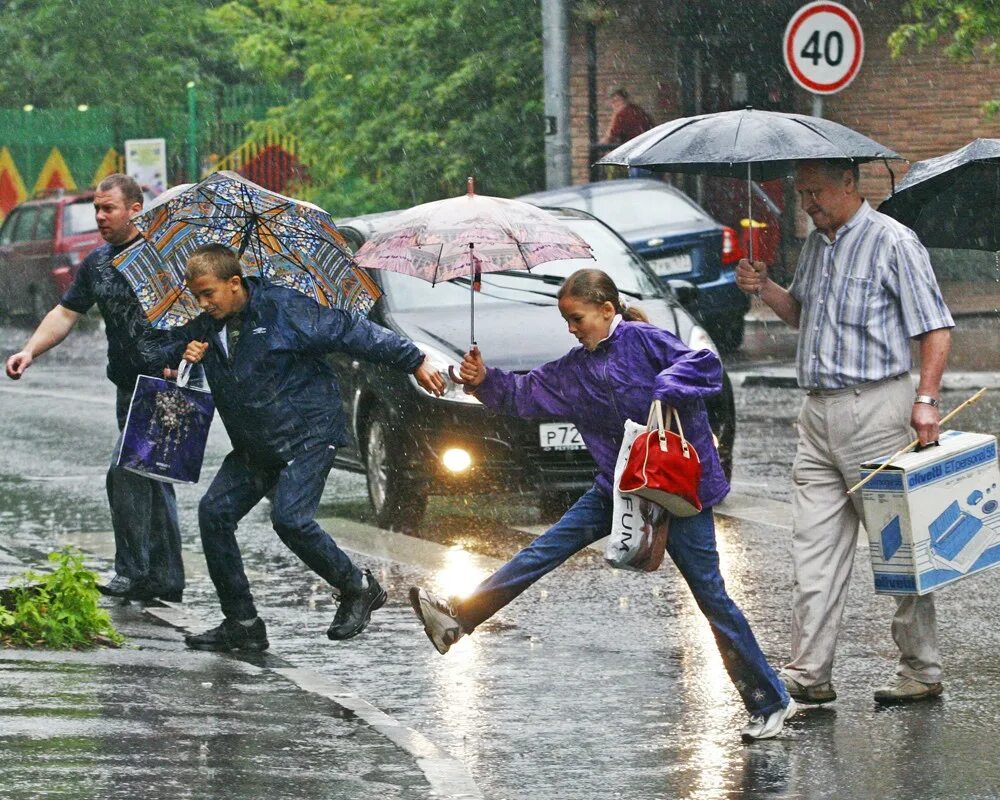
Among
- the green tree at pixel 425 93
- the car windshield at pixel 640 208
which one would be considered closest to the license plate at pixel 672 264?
the car windshield at pixel 640 208

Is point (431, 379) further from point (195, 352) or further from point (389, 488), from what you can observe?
point (389, 488)

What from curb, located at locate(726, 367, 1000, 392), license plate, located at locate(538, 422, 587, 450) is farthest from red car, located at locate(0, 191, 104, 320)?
license plate, located at locate(538, 422, 587, 450)

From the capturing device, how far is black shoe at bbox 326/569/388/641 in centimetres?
773

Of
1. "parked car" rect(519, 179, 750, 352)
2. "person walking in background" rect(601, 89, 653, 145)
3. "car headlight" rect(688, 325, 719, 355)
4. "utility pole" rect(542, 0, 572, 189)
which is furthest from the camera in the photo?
"person walking in background" rect(601, 89, 653, 145)

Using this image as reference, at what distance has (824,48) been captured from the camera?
56.3 feet

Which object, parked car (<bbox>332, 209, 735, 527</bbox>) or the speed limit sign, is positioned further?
the speed limit sign

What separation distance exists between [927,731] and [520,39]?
20.0 meters

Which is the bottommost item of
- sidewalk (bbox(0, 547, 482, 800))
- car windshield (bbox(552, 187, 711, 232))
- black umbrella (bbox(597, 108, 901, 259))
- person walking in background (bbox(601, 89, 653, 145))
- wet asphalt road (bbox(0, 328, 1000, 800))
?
wet asphalt road (bbox(0, 328, 1000, 800))

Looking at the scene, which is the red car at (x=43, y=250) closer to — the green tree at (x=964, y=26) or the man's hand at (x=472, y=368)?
the green tree at (x=964, y=26)

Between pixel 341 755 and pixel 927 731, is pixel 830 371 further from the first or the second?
pixel 341 755

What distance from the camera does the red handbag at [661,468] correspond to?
20.3 ft

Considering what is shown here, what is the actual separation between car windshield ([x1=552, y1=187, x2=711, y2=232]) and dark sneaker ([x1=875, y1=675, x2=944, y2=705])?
11478mm

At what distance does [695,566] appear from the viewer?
6512 mm

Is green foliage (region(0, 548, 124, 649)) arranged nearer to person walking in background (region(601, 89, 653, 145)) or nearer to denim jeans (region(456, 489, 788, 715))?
denim jeans (region(456, 489, 788, 715))
